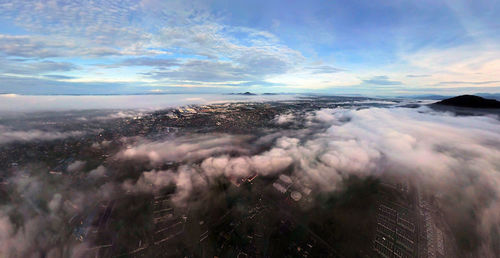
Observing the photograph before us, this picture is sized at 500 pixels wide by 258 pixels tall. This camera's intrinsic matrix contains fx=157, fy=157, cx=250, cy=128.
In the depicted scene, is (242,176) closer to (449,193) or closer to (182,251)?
(182,251)

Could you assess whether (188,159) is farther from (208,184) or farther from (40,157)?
(40,157)

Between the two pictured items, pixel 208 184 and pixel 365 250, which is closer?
pixel 365 250

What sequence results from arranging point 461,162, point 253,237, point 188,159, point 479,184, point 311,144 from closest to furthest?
point 253,237
point 479,184
point 461,162
point 188,159
point 311,144

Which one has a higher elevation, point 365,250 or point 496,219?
point 496,219

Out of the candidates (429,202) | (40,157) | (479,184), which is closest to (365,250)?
(429,202)

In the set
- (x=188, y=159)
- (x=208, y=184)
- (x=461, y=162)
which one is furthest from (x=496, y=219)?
(x=188, y=159)

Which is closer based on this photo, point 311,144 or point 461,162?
point 461,162

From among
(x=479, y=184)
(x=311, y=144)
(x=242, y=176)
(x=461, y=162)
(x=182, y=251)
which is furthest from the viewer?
(x=311, y=144)

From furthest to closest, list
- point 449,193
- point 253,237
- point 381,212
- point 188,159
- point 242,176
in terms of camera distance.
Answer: point 188,159
point 242,176
point 449,193
point 381,212
point 253,237

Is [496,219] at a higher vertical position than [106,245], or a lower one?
higher
